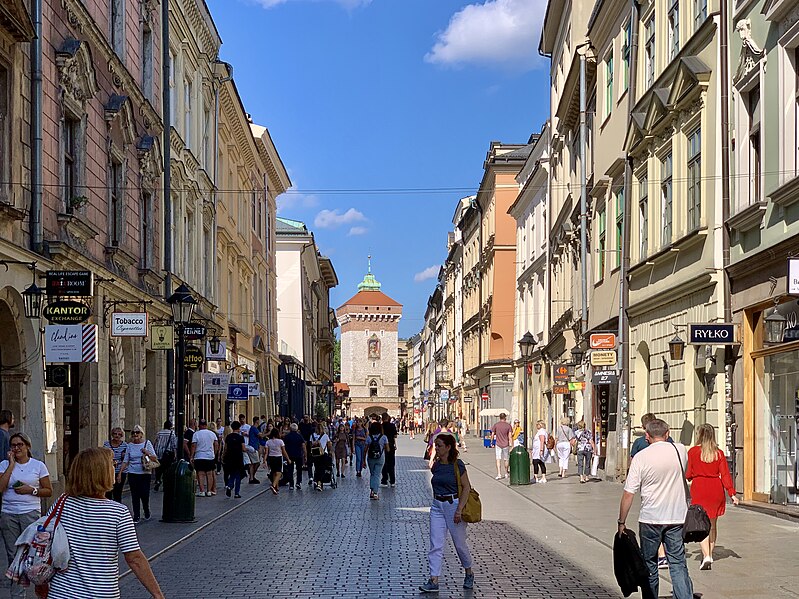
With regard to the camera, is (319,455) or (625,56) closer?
(319,455)

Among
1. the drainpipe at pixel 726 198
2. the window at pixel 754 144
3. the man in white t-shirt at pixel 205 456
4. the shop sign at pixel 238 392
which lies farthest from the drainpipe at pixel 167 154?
the window at pixel 754 144

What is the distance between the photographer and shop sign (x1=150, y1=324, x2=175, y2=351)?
26578 millimetres

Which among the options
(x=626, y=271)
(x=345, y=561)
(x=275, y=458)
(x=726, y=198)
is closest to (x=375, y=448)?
(x=275, y=458)

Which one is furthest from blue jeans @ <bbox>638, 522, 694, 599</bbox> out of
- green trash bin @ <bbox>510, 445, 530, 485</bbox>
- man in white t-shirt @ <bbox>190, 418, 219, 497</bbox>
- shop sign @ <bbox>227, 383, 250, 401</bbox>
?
shop sign @ <bbox>227, 383, 250, 401</bbox>

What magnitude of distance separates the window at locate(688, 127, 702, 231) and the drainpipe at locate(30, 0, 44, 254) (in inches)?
459

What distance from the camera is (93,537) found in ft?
21.2

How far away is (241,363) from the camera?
48.4m

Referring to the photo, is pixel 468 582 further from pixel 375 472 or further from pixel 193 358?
pixel 193 358

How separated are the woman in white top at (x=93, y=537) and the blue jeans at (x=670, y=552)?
16.9 feet

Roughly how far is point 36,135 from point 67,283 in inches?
97.5

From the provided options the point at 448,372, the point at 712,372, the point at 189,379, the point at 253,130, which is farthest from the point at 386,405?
the point at 712,372

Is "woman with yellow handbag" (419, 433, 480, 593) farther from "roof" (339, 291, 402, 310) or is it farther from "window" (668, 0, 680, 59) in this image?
"roof" (339, 291, 402, 310)

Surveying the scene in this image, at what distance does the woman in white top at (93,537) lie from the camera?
6.40 m

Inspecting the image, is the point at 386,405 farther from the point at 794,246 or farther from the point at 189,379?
the point at 794,246
